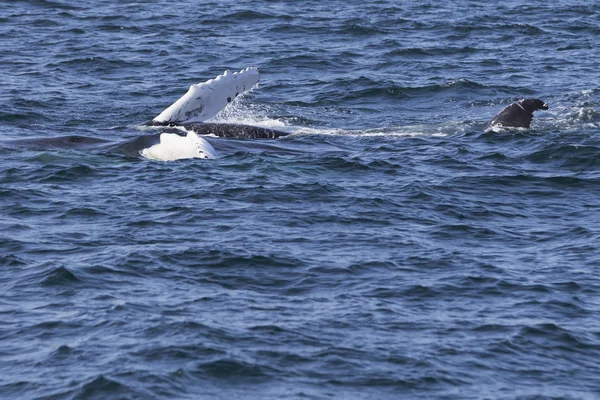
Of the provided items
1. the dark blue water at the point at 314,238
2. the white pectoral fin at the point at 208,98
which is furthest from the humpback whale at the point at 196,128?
the dark blue water at the point at 314,238

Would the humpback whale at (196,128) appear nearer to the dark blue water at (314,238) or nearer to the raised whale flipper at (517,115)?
the raised whale flipper at (517,115)

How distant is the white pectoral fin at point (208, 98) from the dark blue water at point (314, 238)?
89 cm

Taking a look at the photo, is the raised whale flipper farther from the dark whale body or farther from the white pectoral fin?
the white pectoral fin

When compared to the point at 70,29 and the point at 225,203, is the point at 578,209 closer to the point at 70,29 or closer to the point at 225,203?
the point at 225,203

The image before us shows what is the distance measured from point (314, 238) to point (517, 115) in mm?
8133

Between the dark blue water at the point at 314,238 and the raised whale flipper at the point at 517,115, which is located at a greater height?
the raised whale flipper at the point at 517,115

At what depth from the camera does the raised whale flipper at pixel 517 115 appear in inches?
962

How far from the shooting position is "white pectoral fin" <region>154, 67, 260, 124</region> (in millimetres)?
25688

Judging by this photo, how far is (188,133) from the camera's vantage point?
23156 millimetres

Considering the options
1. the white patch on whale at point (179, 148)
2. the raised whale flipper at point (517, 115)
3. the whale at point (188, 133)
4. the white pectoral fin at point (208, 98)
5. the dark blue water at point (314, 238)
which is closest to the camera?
the dark blue water at point (314, 238)

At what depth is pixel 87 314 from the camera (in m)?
15.1

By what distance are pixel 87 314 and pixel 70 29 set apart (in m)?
25.5

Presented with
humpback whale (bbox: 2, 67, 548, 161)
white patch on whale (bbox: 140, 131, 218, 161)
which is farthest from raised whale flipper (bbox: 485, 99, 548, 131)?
white patch on whale (bbox: 140, 131, 218, 161)

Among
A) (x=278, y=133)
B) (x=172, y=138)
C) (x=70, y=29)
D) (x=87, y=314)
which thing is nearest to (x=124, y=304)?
(x=87, y=314)
